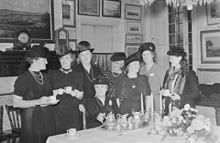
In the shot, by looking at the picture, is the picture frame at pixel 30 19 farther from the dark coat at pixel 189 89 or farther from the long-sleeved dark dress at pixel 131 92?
the dark coat at pixel 189 89

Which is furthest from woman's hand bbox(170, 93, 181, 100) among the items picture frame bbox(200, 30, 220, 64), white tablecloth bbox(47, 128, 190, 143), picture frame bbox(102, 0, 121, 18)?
picture frame bbox(102, 0, 121, 18)

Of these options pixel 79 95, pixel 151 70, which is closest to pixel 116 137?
pixel 79 95

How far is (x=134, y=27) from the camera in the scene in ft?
22.9

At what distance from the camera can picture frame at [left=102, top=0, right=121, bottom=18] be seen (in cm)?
647

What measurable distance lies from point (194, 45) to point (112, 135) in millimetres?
4388

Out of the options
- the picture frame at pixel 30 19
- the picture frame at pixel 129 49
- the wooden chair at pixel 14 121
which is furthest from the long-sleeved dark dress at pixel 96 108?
the picture frame at pixel 129 49

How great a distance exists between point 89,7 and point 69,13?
0.52 metres

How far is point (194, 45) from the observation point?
20.7ft

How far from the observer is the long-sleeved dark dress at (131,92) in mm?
2966

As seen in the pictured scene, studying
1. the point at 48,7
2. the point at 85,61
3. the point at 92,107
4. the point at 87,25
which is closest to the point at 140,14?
the point at 87,25

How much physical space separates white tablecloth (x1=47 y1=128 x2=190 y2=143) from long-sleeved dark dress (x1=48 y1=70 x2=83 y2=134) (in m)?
0.75

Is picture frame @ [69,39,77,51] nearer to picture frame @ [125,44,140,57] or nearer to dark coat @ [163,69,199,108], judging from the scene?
picture frame @ [125,44,140,57]

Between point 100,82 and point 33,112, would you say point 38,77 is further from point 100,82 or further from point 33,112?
point 100,82

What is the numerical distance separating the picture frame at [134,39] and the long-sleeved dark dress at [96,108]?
12.3ft
